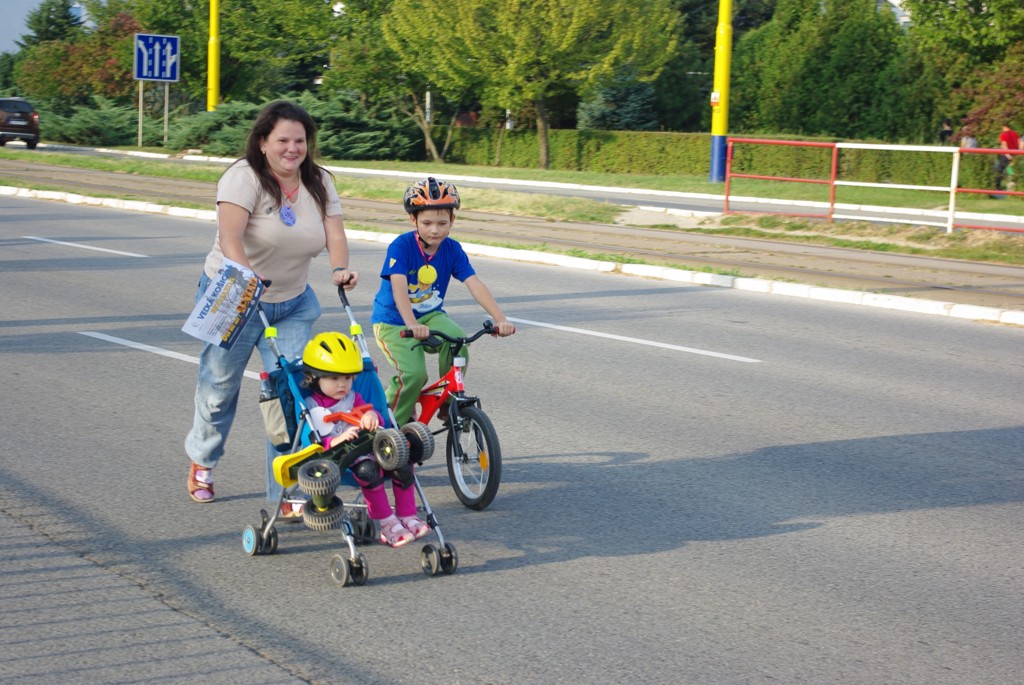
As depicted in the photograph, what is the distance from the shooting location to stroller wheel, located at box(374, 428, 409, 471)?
484 cm

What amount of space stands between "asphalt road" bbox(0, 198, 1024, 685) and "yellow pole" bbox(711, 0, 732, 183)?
18867 mm

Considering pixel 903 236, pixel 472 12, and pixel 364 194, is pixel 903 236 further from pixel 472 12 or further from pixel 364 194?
pixel 472 12

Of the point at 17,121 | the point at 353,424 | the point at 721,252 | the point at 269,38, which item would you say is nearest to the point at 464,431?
the point at 353,424

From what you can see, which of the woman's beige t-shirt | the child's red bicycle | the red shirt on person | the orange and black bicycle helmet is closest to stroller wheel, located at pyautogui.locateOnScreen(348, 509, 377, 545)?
the child's red bicycle

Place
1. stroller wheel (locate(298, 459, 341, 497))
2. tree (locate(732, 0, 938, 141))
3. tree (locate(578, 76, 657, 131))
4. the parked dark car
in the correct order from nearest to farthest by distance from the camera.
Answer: stroller wheel (locate(298, 459, 341, 497)), the parked dark car, tree (locate(732, 0, 938, 141)), tree (locate(578, 76, 657, 131))

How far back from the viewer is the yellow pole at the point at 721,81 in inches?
1104

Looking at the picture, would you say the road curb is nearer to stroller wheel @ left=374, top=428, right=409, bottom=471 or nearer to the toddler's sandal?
the toddler's sandal

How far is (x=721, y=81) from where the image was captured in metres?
28.9

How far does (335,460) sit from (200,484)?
1345 mm

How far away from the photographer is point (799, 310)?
12797mm

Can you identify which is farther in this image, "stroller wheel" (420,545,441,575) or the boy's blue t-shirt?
the boy's blue t-shirt

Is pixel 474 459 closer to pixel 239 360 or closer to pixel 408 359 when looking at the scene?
pixel 408 359

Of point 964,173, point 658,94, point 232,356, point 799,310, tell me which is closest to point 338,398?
point 232,356

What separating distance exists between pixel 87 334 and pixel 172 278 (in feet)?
10.7
